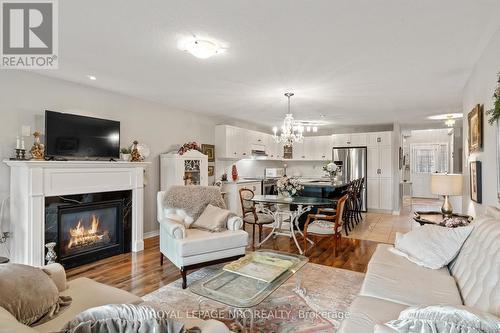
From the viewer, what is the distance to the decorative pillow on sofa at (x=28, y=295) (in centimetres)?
135

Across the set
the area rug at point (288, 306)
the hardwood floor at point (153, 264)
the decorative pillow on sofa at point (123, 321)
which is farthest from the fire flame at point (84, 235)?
the decorative pillow on sofa at point (123, 321)

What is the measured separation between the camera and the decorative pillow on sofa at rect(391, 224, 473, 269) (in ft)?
7.27

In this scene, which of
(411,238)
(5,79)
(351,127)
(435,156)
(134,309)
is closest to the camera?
(134,309)

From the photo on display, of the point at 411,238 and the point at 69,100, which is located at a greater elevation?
the point at 69,100

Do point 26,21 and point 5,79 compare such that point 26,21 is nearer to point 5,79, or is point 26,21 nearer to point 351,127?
point 5,79

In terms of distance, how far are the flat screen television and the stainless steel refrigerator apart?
576cm

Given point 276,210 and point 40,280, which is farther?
point 276,210

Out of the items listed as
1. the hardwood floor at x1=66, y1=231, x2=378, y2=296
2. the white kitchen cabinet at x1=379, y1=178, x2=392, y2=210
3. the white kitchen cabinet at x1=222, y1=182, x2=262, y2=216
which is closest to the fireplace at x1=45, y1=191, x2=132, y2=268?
the hardwood floor at x1=66, y1=231, x2=378, y2=296

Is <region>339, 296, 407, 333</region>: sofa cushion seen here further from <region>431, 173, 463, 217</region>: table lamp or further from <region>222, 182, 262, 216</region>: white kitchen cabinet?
<region>222, 182, 262, 216</region>: white kitchen cabinet

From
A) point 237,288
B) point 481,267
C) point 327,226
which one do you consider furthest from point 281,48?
point 327,226

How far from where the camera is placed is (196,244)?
3043 millimetres

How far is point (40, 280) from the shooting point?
5.06ft

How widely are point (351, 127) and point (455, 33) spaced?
19.5 feet

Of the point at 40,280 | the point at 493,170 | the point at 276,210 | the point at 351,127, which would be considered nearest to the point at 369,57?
the point at 493,170
